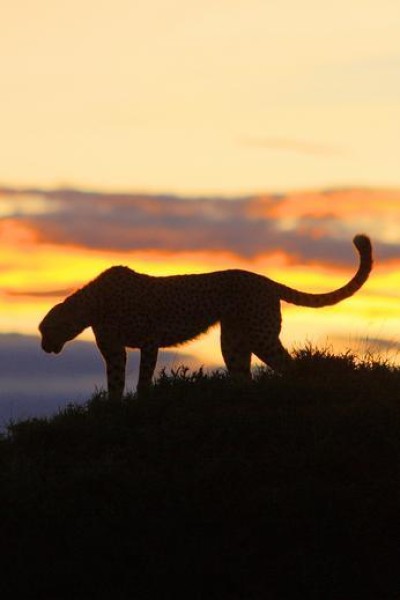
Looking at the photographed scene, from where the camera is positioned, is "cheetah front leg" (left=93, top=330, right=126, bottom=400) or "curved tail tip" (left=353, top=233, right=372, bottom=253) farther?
"curved tail tip" (left=353, top=233, right=372, bottom=253)

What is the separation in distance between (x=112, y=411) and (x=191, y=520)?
2.64 m

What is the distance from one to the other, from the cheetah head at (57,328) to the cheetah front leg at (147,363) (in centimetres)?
89

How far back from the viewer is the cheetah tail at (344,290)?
634 inches

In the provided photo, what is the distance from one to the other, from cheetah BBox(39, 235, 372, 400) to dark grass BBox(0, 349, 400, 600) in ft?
5.14

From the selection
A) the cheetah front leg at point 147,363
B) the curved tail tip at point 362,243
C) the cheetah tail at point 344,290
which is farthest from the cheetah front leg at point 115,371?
the curved tail tip at point 362,243

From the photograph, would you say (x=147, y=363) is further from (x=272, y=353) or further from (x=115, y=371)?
(x=272, y=353)

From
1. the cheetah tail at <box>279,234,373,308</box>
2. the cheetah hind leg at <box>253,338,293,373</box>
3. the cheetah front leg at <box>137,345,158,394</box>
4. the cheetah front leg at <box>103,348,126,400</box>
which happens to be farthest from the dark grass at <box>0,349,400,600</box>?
the cheetah tail at <box>279,234,373,308</box>

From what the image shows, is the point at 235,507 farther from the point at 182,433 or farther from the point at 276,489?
the point at 182,433

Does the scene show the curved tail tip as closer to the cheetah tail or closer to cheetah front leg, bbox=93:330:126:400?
the cheetah tail

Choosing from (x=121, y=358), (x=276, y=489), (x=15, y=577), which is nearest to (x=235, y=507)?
(x=276, y=489)

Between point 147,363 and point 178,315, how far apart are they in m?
0.67

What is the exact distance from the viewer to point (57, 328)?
16.1 metres

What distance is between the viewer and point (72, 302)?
629 inches

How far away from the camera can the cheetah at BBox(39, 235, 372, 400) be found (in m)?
15.6
